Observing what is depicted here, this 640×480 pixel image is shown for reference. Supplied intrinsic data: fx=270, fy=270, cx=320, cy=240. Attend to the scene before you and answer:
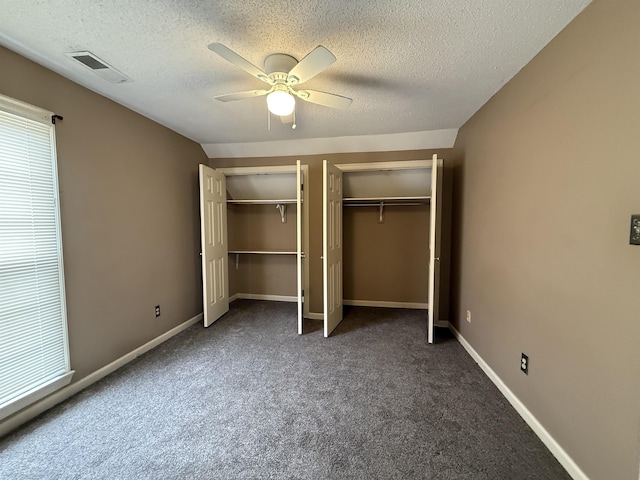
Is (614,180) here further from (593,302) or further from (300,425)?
(300,425)

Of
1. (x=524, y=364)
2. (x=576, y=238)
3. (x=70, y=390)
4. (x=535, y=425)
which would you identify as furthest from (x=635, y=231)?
(x=70, y=390)

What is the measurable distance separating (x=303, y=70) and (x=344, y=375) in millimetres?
2308

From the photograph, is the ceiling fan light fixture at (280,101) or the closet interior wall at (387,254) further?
the closet interior wall at (387,254)

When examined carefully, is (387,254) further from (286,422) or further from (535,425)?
(286,422)

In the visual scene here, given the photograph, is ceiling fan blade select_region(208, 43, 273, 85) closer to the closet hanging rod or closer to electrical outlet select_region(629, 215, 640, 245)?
electrical outlet select_region(629, 215, 640, 245)

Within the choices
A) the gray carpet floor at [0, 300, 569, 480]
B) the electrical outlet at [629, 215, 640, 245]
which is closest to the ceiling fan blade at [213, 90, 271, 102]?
the electrical outlet at [629, 215, 640, 245]

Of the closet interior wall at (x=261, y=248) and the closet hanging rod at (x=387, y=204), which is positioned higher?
the closet hanging rod at (x=387, y=204)

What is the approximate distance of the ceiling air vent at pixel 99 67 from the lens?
1.72 metres

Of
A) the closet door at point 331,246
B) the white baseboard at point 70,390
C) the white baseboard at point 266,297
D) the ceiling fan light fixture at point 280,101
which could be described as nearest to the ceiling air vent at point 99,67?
the ceiling fan light fixture at point 280,101

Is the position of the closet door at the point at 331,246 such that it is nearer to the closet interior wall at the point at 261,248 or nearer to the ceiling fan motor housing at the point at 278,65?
the closet interior wall at the point at 261,248

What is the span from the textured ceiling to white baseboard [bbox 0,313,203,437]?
2.30 metres

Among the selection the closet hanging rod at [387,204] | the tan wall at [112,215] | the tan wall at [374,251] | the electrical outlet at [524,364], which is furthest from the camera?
the closet hanging rod at [387,204]

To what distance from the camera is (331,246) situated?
10.7 feet

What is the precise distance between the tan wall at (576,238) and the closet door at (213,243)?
3.03m
